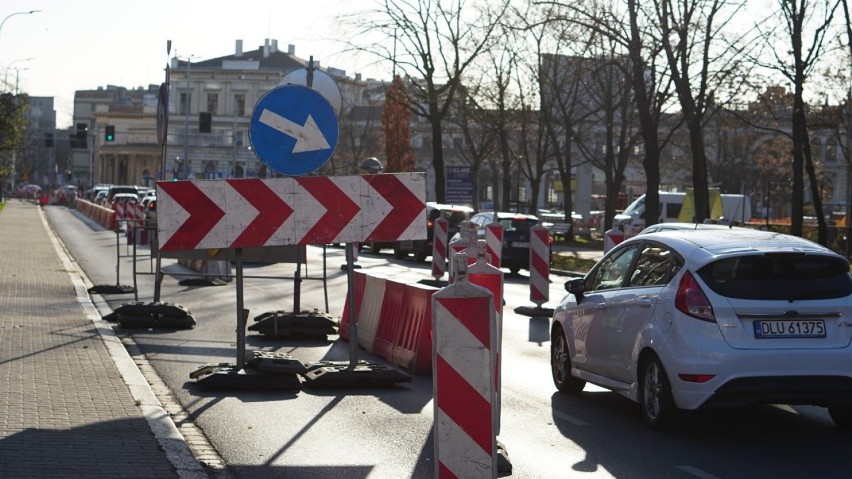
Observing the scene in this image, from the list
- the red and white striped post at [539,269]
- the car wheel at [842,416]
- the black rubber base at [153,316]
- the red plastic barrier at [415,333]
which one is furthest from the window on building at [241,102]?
the car wheel at [842,416]

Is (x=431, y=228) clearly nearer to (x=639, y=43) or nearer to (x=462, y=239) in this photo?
(x=639, y=43)

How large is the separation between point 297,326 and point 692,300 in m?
7.34

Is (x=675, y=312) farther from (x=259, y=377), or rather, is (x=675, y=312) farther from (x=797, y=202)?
(x=797, y=202)

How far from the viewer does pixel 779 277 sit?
31.0 feet

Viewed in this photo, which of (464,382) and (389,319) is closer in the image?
A: (464,382)

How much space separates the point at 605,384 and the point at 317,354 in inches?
177

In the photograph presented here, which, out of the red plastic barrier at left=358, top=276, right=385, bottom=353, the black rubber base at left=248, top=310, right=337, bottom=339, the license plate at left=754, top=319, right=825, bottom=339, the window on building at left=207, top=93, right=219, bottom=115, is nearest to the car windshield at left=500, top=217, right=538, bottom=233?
the black rubber base at left=248, top=310, right=337, bottom=339

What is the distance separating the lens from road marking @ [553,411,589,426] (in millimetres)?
10094

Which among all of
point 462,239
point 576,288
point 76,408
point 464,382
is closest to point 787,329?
point 576,288

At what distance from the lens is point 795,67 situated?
99.4ft

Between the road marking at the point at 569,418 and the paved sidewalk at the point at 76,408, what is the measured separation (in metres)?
3.01

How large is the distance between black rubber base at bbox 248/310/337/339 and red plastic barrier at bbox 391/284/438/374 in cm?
225

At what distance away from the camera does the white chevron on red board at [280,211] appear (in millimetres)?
10930

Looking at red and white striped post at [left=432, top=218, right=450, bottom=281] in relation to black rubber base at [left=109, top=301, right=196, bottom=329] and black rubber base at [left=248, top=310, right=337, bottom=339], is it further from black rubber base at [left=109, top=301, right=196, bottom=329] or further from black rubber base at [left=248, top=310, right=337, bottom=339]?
black rubber base at [left=248, top=310, right=337, bottom=339]
